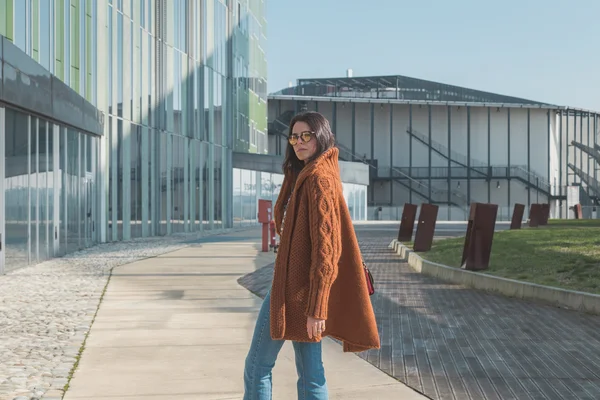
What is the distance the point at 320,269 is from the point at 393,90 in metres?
66.7

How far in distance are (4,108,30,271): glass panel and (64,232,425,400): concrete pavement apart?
12.2ft

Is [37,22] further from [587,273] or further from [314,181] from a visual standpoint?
[314,181]

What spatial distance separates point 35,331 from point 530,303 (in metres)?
6.06

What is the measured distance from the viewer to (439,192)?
209 ft

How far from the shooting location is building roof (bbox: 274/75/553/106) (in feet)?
220

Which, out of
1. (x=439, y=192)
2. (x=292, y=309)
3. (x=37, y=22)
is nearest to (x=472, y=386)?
(x=292, y=309)

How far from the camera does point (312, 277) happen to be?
3.73 metres

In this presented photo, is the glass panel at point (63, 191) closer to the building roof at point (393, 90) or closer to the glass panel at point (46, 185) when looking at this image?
the glass panel at point (46, 185)

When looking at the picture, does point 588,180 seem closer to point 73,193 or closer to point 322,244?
point 73,193

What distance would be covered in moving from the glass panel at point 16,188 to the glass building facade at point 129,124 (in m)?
0.03

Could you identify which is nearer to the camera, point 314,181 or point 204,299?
point 314,181

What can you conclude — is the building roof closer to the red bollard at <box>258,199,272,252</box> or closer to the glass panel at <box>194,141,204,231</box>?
the glass panel at <box>194,141,204,231</box>

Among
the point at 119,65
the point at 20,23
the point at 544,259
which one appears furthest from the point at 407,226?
the point at 20,23

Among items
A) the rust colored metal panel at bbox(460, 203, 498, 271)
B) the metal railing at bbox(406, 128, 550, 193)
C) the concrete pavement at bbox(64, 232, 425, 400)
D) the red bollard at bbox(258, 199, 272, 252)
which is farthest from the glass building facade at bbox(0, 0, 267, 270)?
the metal railing at bbox(406, 128, 550, 193)
